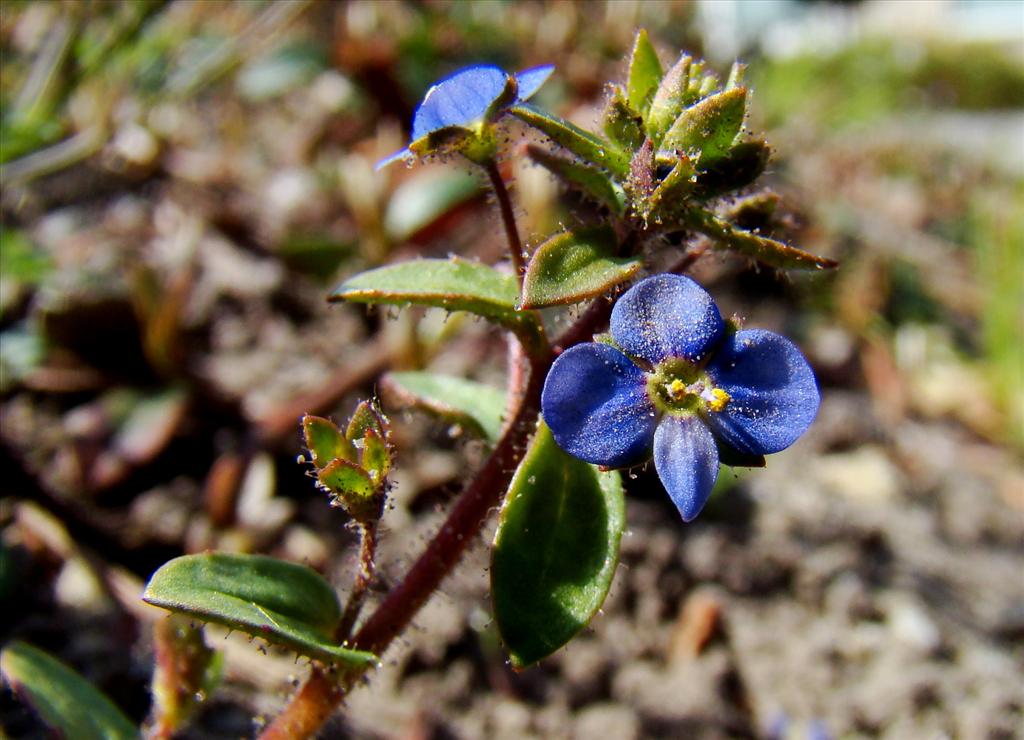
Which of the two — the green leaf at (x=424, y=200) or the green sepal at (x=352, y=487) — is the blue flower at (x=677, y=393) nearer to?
the green sepal at (x=352, y=487)

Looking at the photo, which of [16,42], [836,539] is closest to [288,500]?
[836,539]

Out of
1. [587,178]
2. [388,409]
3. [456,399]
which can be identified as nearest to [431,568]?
[456,399]

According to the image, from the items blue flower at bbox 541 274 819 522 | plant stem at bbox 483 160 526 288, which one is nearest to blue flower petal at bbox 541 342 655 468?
blue flower at bbox 541 274 819 522

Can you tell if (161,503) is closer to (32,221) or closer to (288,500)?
(288,500)

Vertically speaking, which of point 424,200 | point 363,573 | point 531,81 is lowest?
point 424,200

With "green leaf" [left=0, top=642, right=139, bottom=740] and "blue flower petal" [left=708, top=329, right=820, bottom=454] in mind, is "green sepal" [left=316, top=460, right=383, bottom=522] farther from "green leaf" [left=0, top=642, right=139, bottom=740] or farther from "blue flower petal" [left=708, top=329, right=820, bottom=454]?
"green leaf" [left=0, top=642, right=139, bottom=740]

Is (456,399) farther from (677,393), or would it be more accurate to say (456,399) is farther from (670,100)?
(670,100)

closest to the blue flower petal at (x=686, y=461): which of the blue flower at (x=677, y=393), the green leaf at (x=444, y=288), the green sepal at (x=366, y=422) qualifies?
the blue flower at (x=677, y=393)
